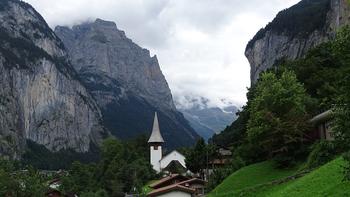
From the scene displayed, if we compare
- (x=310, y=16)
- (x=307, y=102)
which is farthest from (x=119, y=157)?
(x=310, y=16)

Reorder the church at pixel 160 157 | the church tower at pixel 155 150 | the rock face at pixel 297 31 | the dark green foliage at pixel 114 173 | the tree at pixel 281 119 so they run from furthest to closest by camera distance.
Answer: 1. the rock face at pixel 297 31
2. the church tower at pixel 155 150
3. the church at pixel 160 157
4. the dark green foliage at pixel 114 173
5. the tree at pixel 281 119

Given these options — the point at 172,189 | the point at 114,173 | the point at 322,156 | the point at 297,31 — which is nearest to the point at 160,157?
the point at 114,173

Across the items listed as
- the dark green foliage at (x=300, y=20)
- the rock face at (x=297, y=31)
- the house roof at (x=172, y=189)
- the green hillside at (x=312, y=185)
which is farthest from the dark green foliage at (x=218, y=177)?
the dark green foliage at (x=300, y=20)

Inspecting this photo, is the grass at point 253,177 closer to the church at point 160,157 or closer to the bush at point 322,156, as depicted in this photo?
the bush at point 322,156

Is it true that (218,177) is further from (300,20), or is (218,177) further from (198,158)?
(300,20)

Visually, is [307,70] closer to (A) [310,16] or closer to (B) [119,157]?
(B) [119,157]

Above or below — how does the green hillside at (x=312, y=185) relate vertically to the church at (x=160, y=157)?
below

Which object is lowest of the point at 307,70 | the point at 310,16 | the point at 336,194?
the point at 336,194

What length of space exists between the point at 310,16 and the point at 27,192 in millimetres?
111859

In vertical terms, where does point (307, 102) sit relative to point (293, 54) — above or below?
Result: below

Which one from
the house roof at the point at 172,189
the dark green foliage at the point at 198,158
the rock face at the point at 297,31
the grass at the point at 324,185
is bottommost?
the grass at the point at 324,185

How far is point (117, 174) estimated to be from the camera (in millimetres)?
106750

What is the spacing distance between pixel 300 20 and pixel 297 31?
195 inches

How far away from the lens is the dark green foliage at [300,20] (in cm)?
15675
